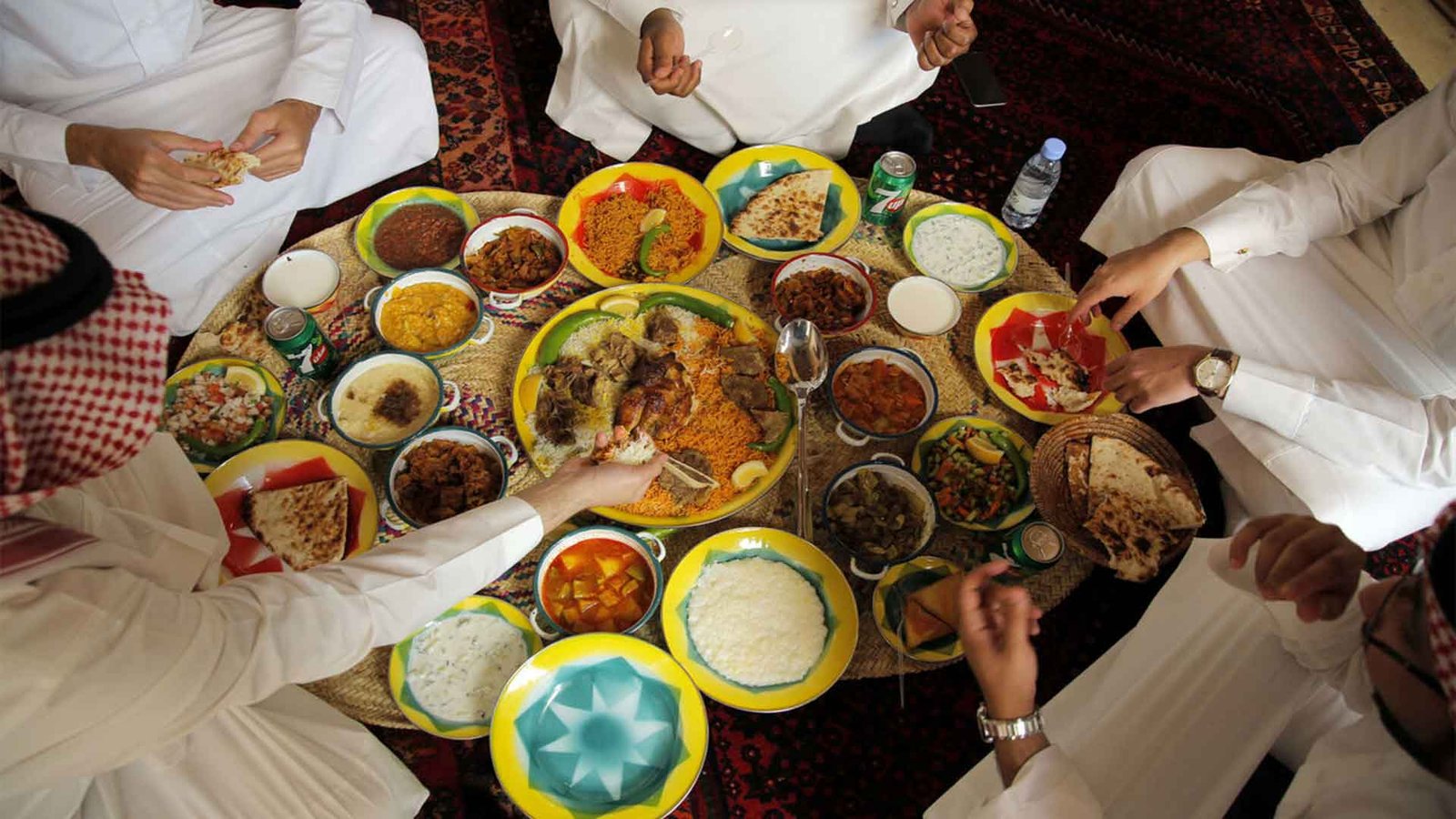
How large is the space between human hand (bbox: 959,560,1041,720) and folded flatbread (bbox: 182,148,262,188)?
221 centimetres

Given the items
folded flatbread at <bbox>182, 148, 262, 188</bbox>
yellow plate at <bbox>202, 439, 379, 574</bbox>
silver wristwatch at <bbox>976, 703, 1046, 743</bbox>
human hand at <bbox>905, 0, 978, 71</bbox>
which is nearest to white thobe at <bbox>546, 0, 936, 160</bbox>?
human hand at <bbox>905, 0, 978, 71</bbox>

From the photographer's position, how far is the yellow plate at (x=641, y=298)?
2.04 meters

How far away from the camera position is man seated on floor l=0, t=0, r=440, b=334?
2154 mm

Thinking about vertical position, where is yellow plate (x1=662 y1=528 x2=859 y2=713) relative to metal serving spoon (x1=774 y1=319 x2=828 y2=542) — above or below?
below

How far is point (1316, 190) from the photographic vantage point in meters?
2.26

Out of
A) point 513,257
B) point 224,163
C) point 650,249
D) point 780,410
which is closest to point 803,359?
point 780,410

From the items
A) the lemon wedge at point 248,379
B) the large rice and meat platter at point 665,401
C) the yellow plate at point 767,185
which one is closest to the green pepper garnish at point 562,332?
the large rice and meat platter at point 665,401

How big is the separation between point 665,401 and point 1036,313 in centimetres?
126

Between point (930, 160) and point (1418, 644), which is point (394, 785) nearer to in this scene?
point (1418, 644)

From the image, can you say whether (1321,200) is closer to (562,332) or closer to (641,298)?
(641,298)

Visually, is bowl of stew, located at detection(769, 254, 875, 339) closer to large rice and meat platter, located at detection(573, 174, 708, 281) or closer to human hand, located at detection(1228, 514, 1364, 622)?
large rice and meat platter, located at detection(573, 174, 708, 281)

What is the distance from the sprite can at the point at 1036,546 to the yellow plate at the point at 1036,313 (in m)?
0.39

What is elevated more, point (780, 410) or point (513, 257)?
point (513, 257)

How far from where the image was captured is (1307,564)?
4.73ft
